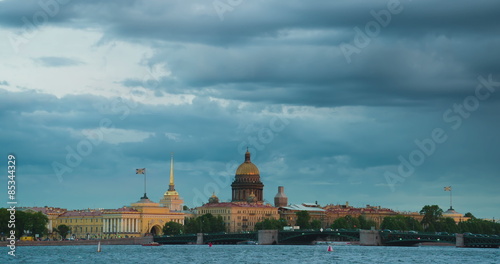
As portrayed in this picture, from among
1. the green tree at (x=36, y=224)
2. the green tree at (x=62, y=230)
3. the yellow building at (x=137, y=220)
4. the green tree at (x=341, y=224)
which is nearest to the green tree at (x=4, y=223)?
the green tree at (x=36, y=224)

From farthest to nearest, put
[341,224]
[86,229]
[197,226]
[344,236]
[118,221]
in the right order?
[86,229] → [341,224] → [118,221] → [197,226] → [344,236]

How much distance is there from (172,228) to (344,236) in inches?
1641

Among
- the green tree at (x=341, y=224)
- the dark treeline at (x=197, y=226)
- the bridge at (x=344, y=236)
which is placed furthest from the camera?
the green tree at (x=341, y=224)

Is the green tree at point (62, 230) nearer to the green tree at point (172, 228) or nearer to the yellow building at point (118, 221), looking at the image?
the yellow building at point (118, 221)

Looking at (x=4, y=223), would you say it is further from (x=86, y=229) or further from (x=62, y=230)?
(x=86, y=229)

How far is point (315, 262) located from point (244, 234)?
57062mm

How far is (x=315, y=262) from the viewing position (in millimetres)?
96438

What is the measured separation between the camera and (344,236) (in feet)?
485

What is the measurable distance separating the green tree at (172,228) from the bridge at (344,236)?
1665cm

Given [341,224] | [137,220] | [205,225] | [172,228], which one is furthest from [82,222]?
[341,224]

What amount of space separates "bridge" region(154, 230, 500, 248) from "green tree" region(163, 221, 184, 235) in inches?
656

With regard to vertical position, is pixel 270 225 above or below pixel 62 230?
above

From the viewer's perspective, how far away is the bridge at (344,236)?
132750 millimetres

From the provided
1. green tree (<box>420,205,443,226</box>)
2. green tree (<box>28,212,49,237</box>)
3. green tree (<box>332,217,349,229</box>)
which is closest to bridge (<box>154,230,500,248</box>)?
green tree (<box>28,212,49,237</box>)
